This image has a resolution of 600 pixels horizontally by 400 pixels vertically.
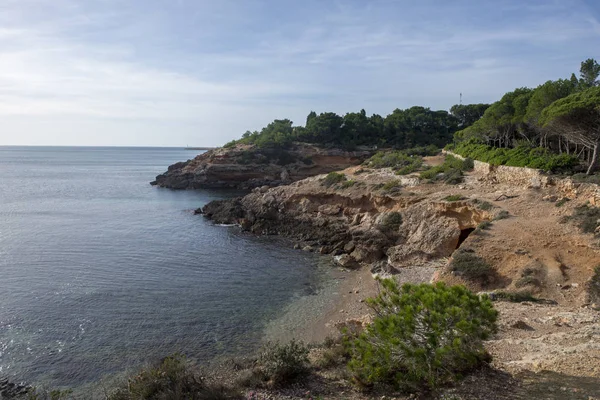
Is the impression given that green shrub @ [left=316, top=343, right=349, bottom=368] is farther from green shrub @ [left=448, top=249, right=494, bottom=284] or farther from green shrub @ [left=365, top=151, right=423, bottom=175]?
green shrub @ [left=365, top=151, right=423, bottom=175]

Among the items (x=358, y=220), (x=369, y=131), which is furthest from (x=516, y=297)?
(x=369, y=131)

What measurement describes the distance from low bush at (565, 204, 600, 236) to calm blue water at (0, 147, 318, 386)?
49.8 ft

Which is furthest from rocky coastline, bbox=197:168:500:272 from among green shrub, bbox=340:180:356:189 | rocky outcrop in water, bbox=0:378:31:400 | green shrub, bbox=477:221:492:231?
rocky outcrop in water, bbox=0:378:31:400

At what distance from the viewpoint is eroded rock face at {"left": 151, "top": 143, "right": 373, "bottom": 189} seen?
72.1 meters

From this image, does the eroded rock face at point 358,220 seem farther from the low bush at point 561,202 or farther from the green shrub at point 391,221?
the low bush at point 561,202

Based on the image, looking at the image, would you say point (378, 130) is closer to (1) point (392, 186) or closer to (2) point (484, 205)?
(1) point (392, 186)

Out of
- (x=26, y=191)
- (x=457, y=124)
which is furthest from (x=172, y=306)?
(x=457, y=124)

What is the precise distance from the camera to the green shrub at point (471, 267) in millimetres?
20891

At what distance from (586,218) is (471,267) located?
6889 mm

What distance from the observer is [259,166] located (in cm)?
7250

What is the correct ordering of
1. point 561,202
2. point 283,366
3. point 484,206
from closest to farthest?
point 283,366, point 561,202, point 484,206

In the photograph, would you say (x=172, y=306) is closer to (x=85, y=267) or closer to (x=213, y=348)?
(x=213, y=348)

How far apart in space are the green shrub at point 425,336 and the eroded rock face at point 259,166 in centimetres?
6044

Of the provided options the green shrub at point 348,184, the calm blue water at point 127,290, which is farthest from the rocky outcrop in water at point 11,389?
the green shrub at point 348,184
